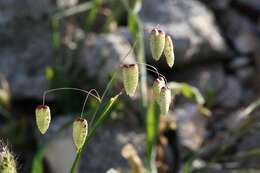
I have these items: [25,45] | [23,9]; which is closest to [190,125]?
[25,45]

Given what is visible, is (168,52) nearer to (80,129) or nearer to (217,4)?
(80,129)

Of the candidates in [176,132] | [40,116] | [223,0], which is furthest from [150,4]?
[40,116]

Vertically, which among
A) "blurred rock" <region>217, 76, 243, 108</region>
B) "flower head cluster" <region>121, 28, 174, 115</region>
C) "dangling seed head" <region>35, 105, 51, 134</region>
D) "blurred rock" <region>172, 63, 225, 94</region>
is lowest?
"dangling seed head" <region>35, 105, 51, 134</region>

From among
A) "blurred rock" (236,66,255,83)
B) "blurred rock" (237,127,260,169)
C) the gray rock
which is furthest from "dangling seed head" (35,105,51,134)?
"blurred rock" (236,66,255,83)

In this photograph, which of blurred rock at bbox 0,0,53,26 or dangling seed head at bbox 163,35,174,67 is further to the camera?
blurred rock at bbox 0,0,53,26

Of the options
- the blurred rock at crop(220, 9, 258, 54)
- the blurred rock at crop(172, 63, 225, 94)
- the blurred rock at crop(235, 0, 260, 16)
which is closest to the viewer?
the blurred rock at crop(172, 63, 225, 94)

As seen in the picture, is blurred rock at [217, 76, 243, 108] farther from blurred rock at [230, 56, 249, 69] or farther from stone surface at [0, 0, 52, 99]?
stone surface at [0, 0, 52, 99]

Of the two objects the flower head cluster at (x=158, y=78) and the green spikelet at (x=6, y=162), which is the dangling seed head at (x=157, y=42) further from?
the green spikelet at (x=6, y=162)

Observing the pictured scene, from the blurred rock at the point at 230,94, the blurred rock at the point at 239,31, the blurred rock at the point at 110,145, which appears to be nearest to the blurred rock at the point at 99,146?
the blurred rock at the point at 110,145
